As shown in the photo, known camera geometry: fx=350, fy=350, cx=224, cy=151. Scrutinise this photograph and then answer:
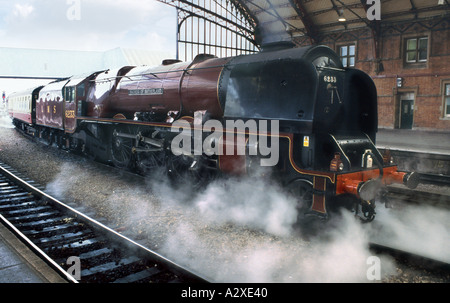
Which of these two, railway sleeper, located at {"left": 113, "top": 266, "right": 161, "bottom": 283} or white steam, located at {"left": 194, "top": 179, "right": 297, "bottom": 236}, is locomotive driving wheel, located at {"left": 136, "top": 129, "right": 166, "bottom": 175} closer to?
white steam, located at {"left": 194, "top": 179, "right": 297, "bottom": 236}

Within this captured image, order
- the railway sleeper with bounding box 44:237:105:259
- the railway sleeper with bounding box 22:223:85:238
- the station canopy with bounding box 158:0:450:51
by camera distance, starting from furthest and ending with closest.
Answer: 1. the station canopy with bounding box 158:0:450:51
2. the railway sleeper with bounding box 22:223:85:238
3. the railway sleeper with bounding box 44:237:105:259

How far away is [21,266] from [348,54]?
71.3 ft

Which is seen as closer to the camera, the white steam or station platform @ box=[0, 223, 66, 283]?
station platform @ box=[0, 223, 66, 283]

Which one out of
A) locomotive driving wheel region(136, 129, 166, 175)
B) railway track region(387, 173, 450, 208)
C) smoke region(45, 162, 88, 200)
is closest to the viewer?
railway track region(387, 173, 450, 208)

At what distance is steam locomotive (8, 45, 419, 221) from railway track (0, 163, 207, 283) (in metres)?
2.13

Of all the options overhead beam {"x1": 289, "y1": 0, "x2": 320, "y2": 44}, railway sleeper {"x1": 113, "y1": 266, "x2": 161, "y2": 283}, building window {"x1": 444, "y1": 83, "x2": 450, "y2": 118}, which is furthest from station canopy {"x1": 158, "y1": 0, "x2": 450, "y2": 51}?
railway sleeper {"x1": 113, "y1": 266, "x2": 161, "y2": 283}

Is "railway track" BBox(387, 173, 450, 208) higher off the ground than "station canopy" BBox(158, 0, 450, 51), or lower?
lower

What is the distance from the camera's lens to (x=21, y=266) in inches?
161

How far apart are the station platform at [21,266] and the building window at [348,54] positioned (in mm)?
20891

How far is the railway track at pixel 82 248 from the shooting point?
3.95 meters

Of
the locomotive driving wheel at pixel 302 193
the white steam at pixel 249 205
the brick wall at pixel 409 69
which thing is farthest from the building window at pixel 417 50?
the locomotive driving wheel at pixel 302 193

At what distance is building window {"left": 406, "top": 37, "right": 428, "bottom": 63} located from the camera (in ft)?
63.0

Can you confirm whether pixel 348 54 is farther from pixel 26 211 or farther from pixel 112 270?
pixel 112 270

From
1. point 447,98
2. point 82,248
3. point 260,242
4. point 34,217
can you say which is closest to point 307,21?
point 447,98
